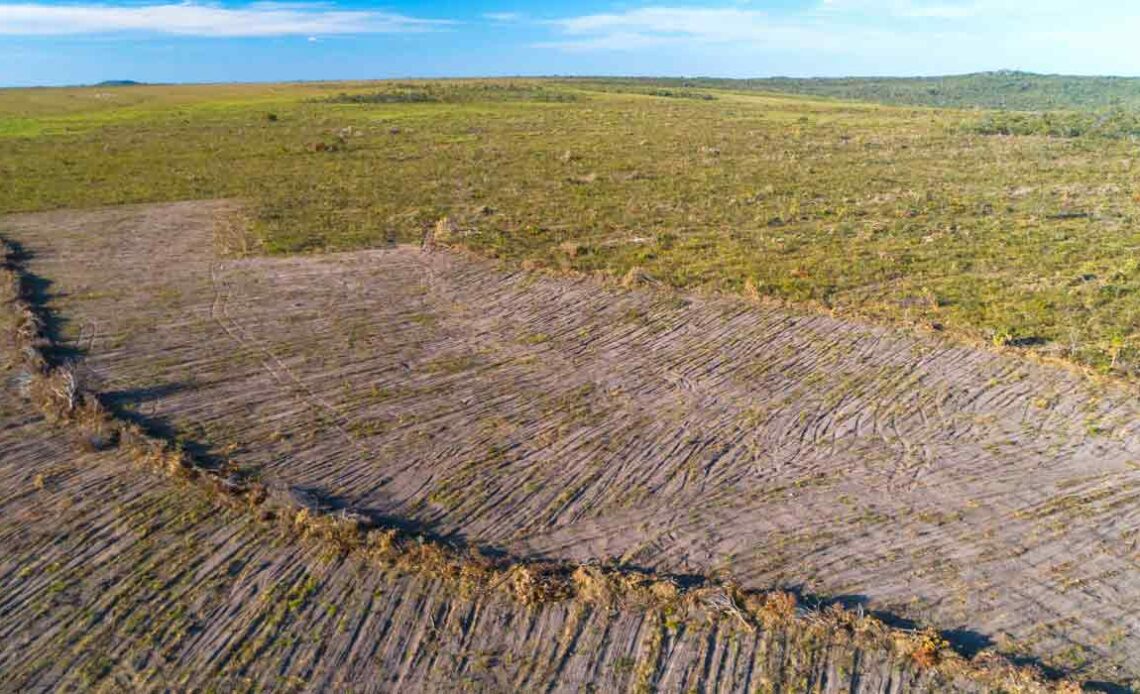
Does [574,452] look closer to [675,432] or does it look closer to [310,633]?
[675,432]

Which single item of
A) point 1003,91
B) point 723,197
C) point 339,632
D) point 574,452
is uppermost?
point 1003,91

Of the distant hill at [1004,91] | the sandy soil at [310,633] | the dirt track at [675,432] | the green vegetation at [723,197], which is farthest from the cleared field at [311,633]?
the distant hill at [1004,91]

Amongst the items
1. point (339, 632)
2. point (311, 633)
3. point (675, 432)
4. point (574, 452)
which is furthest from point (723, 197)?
point (311, 633)

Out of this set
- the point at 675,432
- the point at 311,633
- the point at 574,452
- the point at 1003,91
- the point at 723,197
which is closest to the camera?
the point at 311,633

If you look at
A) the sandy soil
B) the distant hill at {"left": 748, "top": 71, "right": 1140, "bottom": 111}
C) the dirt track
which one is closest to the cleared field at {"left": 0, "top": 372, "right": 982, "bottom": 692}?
the sandy soil

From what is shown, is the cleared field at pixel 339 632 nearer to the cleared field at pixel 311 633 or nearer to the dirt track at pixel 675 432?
the cleared field at pixel 311 633

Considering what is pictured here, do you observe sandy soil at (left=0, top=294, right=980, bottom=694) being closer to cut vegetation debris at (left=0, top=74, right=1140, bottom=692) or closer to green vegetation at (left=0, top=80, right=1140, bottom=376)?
cut vegetation debris at (left=0, top=74, right=1140, bottom=692)
